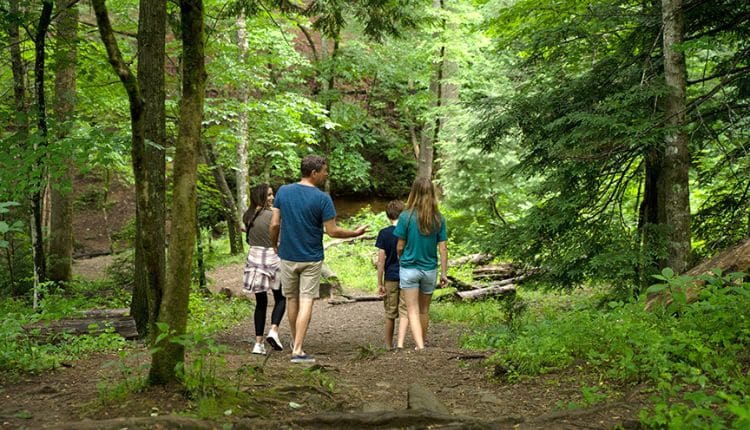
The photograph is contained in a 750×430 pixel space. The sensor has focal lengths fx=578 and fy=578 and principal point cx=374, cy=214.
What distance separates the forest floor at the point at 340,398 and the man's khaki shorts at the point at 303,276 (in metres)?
0.77

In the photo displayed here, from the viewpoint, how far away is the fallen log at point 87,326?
6.48 m

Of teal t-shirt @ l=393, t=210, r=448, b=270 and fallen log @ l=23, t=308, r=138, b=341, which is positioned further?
teal t-shirt @ l=393, t=210, r=448, b=270

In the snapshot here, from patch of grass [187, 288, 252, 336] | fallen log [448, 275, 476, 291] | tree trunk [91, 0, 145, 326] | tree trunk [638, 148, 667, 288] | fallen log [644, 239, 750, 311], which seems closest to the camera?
tree trunk [91, 0, 145, 326]

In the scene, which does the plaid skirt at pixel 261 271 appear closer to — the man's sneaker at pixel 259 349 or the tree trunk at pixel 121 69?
the man's sneaker at pixel 259 349

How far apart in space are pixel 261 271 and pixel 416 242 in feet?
6.33

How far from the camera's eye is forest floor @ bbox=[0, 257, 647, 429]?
11.7 ft

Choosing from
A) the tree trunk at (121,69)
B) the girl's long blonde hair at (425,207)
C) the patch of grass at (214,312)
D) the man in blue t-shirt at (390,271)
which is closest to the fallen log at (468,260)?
the patch of grass at (214,312)

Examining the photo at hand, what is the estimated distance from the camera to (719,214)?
26.5 feet

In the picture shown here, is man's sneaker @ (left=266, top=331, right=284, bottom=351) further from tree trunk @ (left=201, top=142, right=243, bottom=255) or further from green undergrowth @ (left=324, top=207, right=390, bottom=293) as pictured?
green undergrowth @ (left=324, top=207, right=390, bottom=293)

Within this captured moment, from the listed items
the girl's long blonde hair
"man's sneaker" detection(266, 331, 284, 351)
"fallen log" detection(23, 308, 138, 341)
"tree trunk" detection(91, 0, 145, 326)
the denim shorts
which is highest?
"tree trunk" detection(91, 0, 145, 326)

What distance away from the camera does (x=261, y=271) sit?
7055mm

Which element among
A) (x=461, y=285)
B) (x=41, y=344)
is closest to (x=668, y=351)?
(x=41, y=344)

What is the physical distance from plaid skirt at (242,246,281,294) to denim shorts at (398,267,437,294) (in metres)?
1.54

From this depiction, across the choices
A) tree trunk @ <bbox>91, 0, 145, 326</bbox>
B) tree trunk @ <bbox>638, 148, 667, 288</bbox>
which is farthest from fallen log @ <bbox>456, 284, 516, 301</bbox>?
tree trunk @ <bbox>91, 0, 145, 326</bbox>
